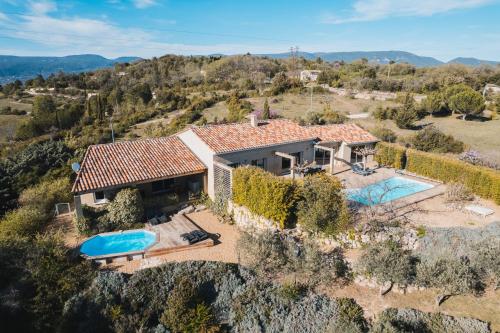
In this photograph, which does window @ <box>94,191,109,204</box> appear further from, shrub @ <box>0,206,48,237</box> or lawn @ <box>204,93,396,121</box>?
lawn @ <box>204,93,396,121</box>

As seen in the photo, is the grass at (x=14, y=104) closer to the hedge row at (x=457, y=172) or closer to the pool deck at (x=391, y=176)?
the pool deck at (x=391, y=176)

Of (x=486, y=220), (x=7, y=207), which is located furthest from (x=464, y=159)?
(x=7, y=207)

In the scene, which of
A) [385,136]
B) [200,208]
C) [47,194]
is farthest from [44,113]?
[385,136]

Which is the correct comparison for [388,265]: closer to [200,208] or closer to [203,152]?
[200,208]

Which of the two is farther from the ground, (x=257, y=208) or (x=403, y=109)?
(x=403, y=109)

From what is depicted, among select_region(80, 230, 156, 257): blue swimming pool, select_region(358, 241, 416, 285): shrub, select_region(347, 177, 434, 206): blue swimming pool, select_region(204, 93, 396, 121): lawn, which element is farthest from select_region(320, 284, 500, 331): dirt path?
select_region(204, 93, 396, 121): lawn

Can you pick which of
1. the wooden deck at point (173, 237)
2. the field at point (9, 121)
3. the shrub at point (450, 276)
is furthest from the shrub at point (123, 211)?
the field at point (9, 121)

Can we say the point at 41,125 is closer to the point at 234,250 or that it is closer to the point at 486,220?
the point at 234,250
